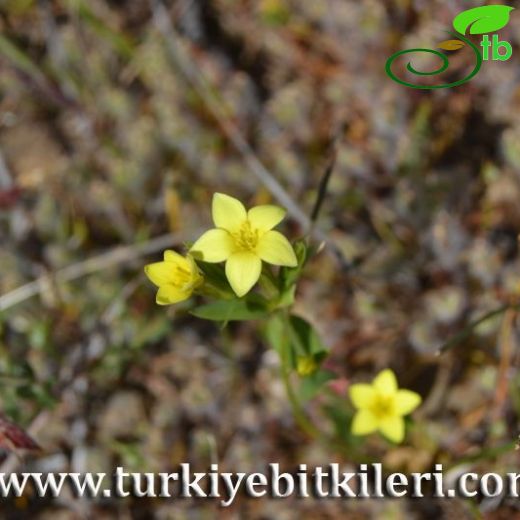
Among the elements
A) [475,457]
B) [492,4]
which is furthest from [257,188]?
[475,457]

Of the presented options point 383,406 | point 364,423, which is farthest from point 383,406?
point 364,423

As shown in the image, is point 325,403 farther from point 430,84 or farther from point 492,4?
point 492,4

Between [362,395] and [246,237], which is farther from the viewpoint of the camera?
A: [362,395]

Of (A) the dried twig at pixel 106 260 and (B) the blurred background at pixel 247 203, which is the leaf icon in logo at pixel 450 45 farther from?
(A) the dried twig at pixel 106 260

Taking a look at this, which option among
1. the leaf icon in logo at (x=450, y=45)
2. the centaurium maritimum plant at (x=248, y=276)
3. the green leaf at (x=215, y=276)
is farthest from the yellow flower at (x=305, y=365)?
the leaf icon in logo at (x=450, y=45)

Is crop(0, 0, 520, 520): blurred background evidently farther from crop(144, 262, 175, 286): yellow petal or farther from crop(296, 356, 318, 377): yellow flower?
crop(144, 262, 175, 286): yellow petal

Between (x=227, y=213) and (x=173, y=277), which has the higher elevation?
(x=227, y=213)

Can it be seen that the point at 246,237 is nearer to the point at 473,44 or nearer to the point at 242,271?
the point at 242,271
